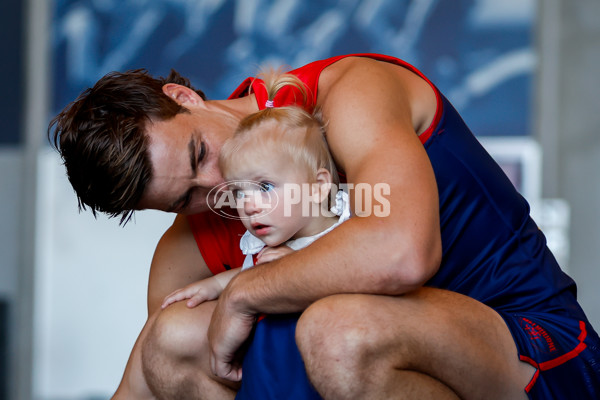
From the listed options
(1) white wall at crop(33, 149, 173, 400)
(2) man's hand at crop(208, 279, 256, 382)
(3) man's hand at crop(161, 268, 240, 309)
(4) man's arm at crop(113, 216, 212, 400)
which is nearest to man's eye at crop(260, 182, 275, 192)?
(2) man's hand at crop(208, 279, 256, 382)

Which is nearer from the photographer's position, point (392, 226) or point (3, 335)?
point (392, 226)

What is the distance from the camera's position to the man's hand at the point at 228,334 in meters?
1.34

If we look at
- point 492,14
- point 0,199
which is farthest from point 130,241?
point 492,14

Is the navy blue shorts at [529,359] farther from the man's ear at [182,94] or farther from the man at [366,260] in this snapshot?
the man's ear at [182,94]

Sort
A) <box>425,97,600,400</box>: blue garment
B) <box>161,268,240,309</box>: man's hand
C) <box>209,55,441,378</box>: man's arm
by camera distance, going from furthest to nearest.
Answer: <box>161,268,240,309</box>: man's hand < <box>425,97,600,400</box>: blue garment < <box>209,55,441,378</box>: man's arm

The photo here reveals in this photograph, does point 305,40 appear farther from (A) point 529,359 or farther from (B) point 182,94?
(A) point 529,359

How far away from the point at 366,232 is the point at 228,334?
0.38m

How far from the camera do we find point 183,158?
1508 millimetres

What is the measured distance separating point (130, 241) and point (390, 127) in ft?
6.99

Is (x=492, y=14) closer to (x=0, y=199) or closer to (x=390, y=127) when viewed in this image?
(x=390, y=127)

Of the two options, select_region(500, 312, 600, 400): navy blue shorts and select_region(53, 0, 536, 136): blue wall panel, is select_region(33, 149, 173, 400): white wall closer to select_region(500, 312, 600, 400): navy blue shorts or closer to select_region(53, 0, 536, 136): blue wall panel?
select_region(53, 0, 536, 136): blue wall panel

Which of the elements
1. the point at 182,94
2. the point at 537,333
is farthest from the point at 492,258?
the point at 182,94

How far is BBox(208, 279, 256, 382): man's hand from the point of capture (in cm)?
134

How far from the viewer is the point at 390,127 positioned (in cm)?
125
